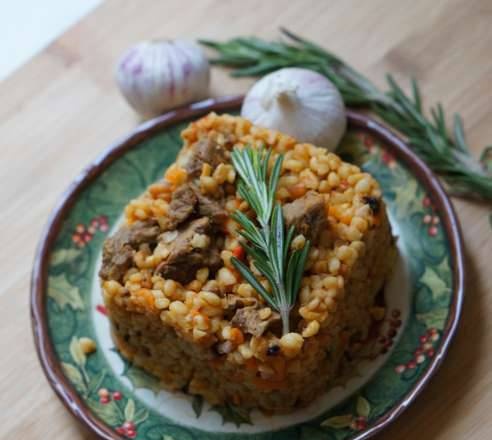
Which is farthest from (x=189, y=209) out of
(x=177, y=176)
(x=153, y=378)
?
(x=153, y=378)

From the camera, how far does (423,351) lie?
7.10 ft

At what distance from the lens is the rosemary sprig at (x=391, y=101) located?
246cm

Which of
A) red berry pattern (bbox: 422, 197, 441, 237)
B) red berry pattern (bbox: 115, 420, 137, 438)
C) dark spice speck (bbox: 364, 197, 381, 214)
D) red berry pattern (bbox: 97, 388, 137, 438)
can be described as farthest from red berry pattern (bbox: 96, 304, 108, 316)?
red berry pattern (bbox: 422, 197, 441, 237)

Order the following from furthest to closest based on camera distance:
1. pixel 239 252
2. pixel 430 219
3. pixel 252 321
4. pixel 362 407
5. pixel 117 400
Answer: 1. pixel 430 219
2. pixel 117 400
3. pixel 362 407
4. pixel 239 252
5. pixel 252 321

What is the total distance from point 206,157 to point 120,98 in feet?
2.62

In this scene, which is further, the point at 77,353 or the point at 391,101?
the point at 391,101

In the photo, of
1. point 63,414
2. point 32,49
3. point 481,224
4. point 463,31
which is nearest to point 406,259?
point 481,224

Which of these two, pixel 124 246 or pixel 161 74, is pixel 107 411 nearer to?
pixel 124 246

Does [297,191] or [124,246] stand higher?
[124,246]

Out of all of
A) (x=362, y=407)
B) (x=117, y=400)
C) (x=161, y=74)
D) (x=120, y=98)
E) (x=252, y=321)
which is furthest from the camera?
(x=120, y=98)

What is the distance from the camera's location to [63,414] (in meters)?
2.28

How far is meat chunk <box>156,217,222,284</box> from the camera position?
197 centimetres

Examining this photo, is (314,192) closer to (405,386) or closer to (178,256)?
(178,256)

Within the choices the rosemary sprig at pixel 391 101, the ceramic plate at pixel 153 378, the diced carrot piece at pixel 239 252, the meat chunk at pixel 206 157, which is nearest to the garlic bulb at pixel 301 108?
the ceramic plate at pixel 153 378
